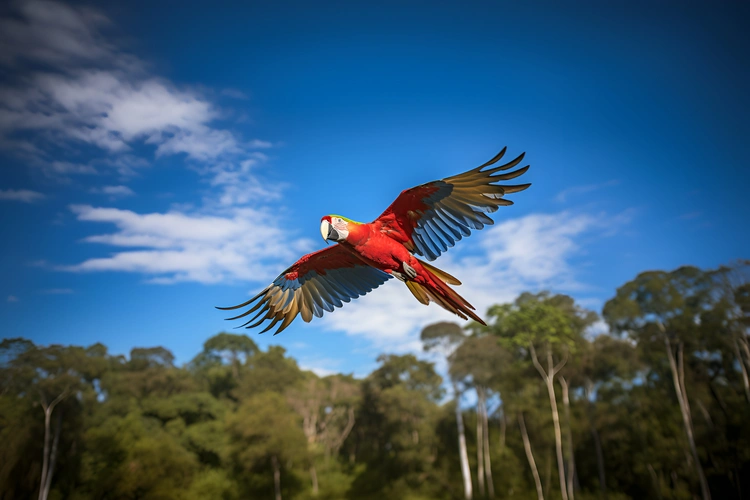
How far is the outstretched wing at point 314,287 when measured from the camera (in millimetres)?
4738

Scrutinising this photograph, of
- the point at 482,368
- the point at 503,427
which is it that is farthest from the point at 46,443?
the point at 503,427

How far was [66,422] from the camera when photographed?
24453 mm

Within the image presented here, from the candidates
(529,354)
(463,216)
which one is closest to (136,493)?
(529,354)

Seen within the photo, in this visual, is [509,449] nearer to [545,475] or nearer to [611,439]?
[545,475]

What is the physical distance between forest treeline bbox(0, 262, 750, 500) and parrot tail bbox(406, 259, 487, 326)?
20641 millimetres

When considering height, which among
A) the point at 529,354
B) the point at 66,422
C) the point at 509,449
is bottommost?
the point at 509,449

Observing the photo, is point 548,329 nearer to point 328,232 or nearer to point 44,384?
point 328,232

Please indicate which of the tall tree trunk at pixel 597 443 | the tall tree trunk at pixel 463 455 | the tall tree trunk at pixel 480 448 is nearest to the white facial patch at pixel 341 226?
the tall tree trunk at pixel 463 455

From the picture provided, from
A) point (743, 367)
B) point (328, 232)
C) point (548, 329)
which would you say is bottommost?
point (328, 232)

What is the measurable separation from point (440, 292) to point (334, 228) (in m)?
0.90

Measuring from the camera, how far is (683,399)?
20.0 m

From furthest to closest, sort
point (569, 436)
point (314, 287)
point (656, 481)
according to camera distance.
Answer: point (569, 436) → point (656, 481) → point (314, 287)

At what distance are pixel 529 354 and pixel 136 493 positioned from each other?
22322 mm

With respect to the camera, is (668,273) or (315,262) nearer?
(315,262)
